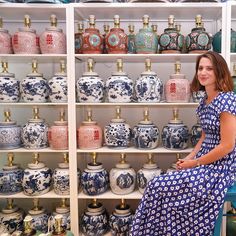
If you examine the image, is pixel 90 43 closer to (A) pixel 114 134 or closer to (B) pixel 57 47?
(B) pixel 57 47

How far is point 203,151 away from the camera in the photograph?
1624 millimetres

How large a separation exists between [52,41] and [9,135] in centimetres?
67

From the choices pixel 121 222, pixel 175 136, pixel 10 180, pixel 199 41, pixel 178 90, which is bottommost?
pixel 121 222

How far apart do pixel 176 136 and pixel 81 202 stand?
2.84ft

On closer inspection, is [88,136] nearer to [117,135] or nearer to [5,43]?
[117,135]

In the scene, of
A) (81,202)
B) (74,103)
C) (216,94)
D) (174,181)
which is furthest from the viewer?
(81,202)

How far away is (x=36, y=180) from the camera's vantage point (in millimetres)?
1931

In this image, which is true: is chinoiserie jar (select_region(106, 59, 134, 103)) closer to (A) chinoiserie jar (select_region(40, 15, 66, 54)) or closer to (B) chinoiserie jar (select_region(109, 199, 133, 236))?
(A) chinoiserie jar (select_region(40, 15, 66, 54))

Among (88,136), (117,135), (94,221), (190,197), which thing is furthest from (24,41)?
(190,197)

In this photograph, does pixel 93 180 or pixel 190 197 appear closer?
pixel 190 197

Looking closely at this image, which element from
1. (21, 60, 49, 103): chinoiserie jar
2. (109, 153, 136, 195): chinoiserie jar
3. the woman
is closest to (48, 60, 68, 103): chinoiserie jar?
(21, 60, 49, 103): chinoiserie jar

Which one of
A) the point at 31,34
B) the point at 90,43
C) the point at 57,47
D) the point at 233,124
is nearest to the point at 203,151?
the point at 233,124

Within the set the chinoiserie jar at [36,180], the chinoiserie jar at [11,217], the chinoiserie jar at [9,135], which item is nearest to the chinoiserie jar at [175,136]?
the chinoiserie jar at [36,180]

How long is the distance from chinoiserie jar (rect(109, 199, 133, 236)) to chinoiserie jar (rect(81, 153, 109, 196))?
0.18 meters
